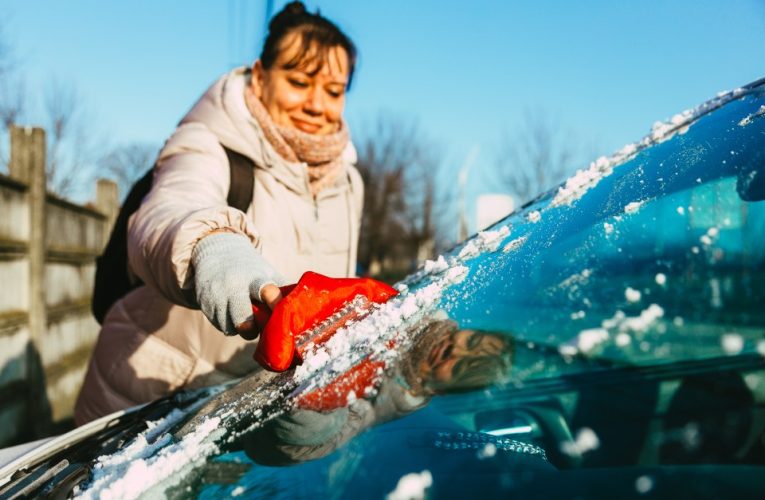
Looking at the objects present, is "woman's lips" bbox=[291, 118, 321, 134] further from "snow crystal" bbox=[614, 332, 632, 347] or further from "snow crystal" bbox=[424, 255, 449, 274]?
"snow crystal" bbox=[614, 332, 632, 347]

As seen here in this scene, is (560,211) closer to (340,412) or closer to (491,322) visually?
(491,322)

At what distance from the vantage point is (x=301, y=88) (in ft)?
7.21

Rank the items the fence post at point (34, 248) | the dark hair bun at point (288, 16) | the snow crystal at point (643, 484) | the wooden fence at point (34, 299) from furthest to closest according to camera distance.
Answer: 1. the fence post at point (34, 248)
2. the wooden fence at point (34, 299)
3. the dark hair bun at point (288, 16)
4. the snow crystal at point (643, 484)

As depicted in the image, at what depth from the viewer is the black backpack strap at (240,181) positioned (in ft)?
6.53

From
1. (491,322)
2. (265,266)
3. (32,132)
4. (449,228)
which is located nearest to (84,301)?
(32,132)

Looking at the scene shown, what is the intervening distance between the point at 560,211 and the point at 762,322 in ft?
1.60

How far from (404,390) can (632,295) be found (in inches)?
12.5

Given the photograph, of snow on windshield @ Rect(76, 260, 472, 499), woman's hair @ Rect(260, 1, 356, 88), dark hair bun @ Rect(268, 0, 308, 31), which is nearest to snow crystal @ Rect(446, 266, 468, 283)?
snow on windshield @ Rect(76, 260, 472, 499)

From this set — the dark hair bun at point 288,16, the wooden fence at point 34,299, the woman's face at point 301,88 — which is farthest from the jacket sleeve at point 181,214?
the wooden fence at point 34,299

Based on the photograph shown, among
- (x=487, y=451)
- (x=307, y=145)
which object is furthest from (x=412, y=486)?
(x=307, y=145)

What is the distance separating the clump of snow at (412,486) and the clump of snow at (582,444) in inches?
6.4

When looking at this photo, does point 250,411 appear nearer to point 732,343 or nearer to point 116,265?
point 732,343

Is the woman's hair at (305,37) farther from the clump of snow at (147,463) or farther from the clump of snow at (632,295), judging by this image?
the clump of snow at (632,295)

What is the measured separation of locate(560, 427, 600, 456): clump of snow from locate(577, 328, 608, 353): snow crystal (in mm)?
104
